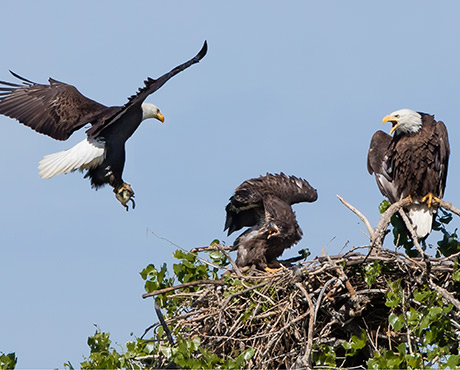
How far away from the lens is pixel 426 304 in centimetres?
580

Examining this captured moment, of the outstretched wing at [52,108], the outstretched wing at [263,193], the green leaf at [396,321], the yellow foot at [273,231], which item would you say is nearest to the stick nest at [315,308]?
the green leaf at [396,321]

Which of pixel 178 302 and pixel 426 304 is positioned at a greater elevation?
pixel 178 302

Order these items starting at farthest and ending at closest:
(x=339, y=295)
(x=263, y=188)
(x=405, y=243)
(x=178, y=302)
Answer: (x=263, y=188) → (x=405, y=243) → (x=178, y=302) → (x=339, y=295)

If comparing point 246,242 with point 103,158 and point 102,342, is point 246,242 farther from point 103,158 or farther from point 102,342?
point 102,342

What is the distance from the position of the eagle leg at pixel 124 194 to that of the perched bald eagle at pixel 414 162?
7.63 feet

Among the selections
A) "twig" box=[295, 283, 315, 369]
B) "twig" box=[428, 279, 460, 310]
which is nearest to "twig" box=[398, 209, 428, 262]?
"twig" box=[428, 279, 460, 310]

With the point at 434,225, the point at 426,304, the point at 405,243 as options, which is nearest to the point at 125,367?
the point at 426,304

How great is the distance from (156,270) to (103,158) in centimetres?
144

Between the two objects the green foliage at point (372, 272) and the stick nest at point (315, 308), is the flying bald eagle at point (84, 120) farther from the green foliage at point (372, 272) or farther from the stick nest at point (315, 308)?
the green foliage at point (372, 272)

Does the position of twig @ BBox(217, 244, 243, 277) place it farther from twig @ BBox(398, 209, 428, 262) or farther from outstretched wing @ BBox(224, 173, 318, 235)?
twig @ BBox(398, 209, 428, 262)

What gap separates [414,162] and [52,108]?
357 cm

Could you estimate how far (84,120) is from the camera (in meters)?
7.81

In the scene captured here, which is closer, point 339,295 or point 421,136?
point 339,295

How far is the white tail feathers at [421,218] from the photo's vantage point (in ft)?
24.2
